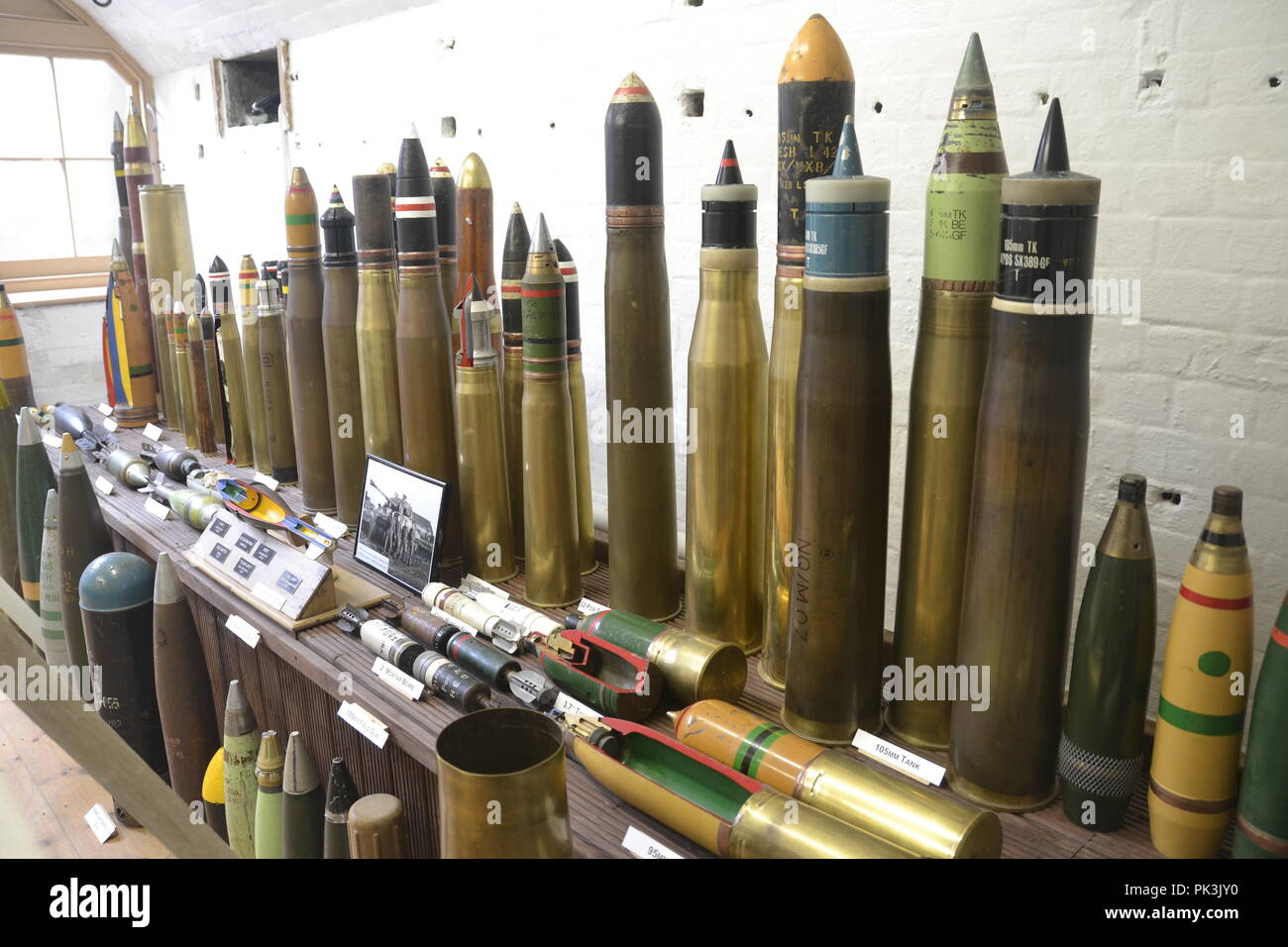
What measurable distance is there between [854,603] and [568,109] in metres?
1.33

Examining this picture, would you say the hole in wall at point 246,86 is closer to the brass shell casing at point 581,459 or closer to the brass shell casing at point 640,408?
the brass shell casing at point 581,459

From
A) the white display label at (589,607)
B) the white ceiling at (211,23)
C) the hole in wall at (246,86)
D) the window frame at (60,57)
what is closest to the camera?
the white display label at (589,607)

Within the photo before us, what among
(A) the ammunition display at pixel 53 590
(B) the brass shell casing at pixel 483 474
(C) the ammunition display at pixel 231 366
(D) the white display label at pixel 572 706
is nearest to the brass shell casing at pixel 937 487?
(D) the white display label at pixel 572 706

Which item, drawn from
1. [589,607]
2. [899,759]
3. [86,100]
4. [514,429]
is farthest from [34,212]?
[899,759]

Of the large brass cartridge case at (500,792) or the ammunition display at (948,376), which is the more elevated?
the ammunition display at (948,376)

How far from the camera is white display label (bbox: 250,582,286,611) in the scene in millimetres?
1371

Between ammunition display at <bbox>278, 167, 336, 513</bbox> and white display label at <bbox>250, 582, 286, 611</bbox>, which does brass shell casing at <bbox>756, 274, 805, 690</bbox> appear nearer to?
white display label at <bbox>250, 582, 286, 611</bbox>

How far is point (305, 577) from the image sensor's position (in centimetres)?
137

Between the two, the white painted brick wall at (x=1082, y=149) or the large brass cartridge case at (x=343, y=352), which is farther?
the large brass cartridge case at (x=343, y=352)

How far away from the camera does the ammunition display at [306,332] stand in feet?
5.33

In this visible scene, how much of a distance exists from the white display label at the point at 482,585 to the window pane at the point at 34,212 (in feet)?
11.4

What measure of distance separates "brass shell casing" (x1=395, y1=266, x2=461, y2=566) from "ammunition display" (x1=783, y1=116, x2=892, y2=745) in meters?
0.64

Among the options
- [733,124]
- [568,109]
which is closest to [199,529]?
[568,109]

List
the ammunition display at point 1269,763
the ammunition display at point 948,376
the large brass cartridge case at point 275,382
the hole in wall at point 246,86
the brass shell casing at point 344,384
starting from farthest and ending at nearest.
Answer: the hole in wall at point 246,86
the large brass cartridge case at point 275,382
the brass shell casing at point 344,384
the ammunition display at point 948,376
the ammunition display at point 1269,763
